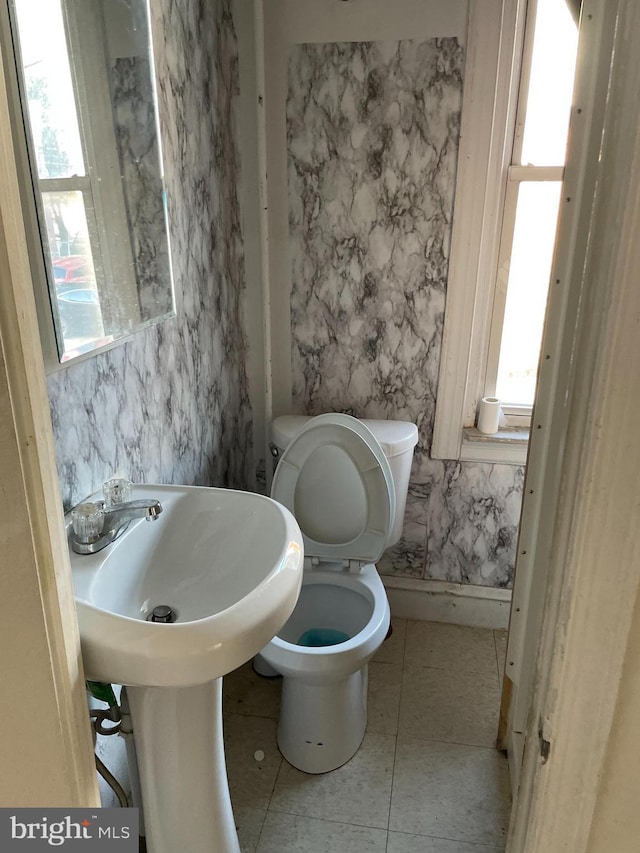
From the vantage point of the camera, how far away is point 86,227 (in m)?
1.17

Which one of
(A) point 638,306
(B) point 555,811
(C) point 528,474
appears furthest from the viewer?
(C) point 528,474

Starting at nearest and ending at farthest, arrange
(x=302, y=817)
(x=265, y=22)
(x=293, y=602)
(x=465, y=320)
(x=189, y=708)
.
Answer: (x=293, y=602)
(x=189, y=708)
(x=302, y=817)
(x=265, y=22)
(x=465, y=320)

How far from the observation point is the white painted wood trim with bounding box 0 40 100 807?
672mm

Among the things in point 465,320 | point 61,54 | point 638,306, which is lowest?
point 465,320

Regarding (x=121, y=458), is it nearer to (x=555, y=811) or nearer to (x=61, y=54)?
(x=61, y=54)

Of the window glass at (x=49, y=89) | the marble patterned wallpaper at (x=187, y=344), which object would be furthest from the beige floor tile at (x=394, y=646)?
the window glass at (x=49, y=89)

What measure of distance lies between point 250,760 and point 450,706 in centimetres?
64

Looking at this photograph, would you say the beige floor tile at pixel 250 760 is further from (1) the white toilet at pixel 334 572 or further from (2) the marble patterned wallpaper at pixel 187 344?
(2) the marble patterned wallpaper at pixel 187 344

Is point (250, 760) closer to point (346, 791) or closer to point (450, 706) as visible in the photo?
point (346, 791)

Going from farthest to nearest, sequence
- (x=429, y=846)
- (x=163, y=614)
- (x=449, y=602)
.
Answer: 1. (x=449, y=602)
2. (x=429, y=846)
3. (x=163, y=614)

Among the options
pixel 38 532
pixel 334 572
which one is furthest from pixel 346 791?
pixel 38 532

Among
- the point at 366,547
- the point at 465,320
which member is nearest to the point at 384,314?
the point at 465,320

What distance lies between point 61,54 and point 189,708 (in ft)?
3.92

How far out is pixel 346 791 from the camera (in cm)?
167
